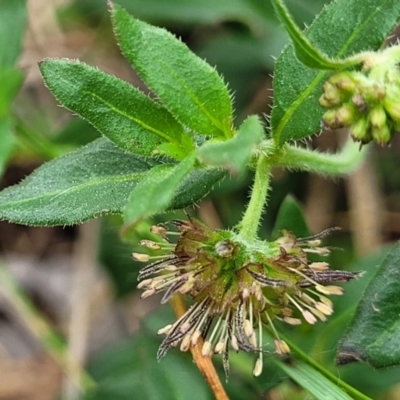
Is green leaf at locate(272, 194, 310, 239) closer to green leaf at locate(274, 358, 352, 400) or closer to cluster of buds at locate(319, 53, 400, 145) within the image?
green leaf at locate(274, 358, 352, 400)

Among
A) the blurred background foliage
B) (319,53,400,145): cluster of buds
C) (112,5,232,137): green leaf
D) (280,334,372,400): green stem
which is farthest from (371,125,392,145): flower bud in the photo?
the blurred background foliage

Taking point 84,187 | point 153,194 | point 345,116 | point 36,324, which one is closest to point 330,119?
point 345,116

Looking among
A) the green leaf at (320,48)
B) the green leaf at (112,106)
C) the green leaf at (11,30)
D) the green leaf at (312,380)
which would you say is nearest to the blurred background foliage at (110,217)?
the green leaf at (11,30)

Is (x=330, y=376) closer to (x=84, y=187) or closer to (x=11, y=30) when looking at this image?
(x=84, y=187)

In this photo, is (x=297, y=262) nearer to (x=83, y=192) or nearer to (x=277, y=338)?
(x=277, y=338)

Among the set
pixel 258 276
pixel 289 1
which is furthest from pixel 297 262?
pixel 289 1

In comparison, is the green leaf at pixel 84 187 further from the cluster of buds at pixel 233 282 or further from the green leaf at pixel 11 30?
the green leaf at pixel 11 30
